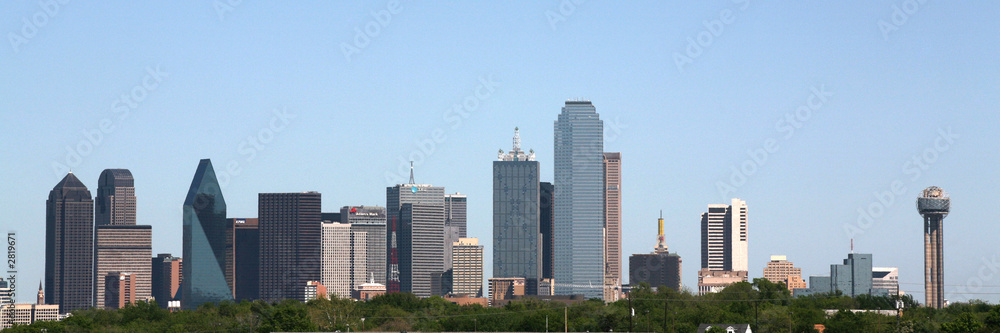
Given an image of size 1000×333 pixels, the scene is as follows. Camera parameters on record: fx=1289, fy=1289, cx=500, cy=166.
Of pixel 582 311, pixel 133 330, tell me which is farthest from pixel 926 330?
pixel 133 330

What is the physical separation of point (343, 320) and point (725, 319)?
47.0 meters

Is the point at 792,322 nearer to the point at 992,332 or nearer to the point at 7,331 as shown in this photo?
the point at 992,332

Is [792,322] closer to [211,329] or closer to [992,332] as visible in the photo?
[992,332]

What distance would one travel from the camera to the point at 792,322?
146 metres

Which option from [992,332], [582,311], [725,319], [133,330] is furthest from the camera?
[582,311]

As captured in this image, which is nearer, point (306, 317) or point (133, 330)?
point (306, 317)

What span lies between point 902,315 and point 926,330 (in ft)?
90.9

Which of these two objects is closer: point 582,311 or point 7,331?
point 7,331

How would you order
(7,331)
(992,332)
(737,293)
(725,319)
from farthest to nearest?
(737,293), (725,319), (7,331), (992,332)

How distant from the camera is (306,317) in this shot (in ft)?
477

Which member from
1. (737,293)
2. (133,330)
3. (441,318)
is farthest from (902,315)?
(133,330)

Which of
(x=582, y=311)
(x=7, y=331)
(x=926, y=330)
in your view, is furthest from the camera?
(x=582, y=311)

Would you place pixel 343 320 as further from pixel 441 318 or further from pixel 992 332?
pixel 992 332

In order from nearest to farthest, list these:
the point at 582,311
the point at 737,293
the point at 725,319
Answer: the point at 725,319
the point at 582,311
the point at 737,293
